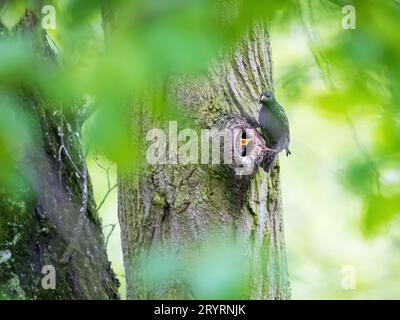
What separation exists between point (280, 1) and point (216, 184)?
0.92m

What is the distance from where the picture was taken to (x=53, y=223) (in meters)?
1.80

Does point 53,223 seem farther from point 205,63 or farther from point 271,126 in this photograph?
point 205,63

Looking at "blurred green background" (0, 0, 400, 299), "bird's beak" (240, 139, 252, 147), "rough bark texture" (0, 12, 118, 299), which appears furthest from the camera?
"rough bark texture" (0, 12, 118, 299)

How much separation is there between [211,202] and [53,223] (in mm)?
470

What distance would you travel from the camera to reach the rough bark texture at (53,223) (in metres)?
1.74

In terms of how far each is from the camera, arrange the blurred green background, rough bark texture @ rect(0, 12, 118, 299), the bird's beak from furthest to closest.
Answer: rough bark texture @ rect(0, 12, 118, 299)
the bird's beak
the blurred green background

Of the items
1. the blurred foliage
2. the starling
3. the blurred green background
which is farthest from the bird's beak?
the blurred foliage

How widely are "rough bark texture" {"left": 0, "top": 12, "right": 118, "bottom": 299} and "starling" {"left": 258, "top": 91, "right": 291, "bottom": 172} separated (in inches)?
20.9

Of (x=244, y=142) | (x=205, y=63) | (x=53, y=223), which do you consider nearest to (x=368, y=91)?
(x=205, y=63)

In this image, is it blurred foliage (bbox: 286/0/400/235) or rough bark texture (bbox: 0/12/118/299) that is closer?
blurred foliage (bbox: 286/0/400/235)

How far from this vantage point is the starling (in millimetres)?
1648

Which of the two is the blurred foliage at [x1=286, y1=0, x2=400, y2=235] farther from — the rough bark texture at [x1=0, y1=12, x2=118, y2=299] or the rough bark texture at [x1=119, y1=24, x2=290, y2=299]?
the rough bark texture at [x1=0, y1=12, x2=118, y2=299]

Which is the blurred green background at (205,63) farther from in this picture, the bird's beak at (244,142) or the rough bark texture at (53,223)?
the rough bark texture at (53,223)

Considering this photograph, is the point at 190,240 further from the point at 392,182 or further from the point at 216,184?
the point at 392,182
